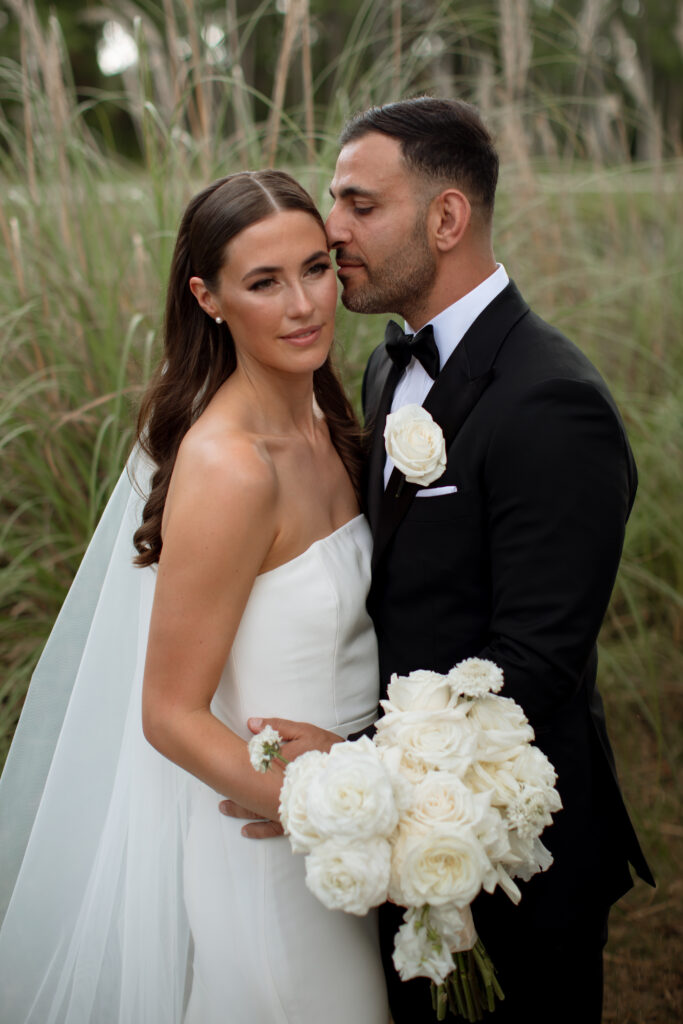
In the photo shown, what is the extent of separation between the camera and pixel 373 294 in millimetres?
2279

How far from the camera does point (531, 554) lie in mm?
1877

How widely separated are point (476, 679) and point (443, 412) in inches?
28.5

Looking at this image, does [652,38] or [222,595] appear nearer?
[222,595]

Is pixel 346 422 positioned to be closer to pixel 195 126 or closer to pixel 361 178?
pixel 361 178

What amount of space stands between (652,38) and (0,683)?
22.1 meters

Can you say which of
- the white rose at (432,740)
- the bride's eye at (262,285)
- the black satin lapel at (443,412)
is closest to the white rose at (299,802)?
the white rose at (432,740)

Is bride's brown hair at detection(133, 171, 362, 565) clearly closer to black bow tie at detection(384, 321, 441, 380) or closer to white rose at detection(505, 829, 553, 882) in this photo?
black bow tie at detection(384, 321, 441, 380)

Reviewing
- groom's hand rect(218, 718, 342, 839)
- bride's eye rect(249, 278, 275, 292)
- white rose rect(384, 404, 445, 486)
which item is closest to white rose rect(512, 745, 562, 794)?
groom's hand rect(218, 718, 342, 839)

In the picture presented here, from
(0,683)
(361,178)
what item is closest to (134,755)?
(0,683)

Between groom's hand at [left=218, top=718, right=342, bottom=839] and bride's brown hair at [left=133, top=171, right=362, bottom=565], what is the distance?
0.52 metres

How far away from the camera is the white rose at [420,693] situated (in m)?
1.61

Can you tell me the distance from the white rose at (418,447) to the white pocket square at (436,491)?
56 millimetres

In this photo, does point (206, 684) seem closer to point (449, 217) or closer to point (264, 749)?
point (264, 749)

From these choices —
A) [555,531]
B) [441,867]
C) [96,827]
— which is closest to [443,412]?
[555,531]
